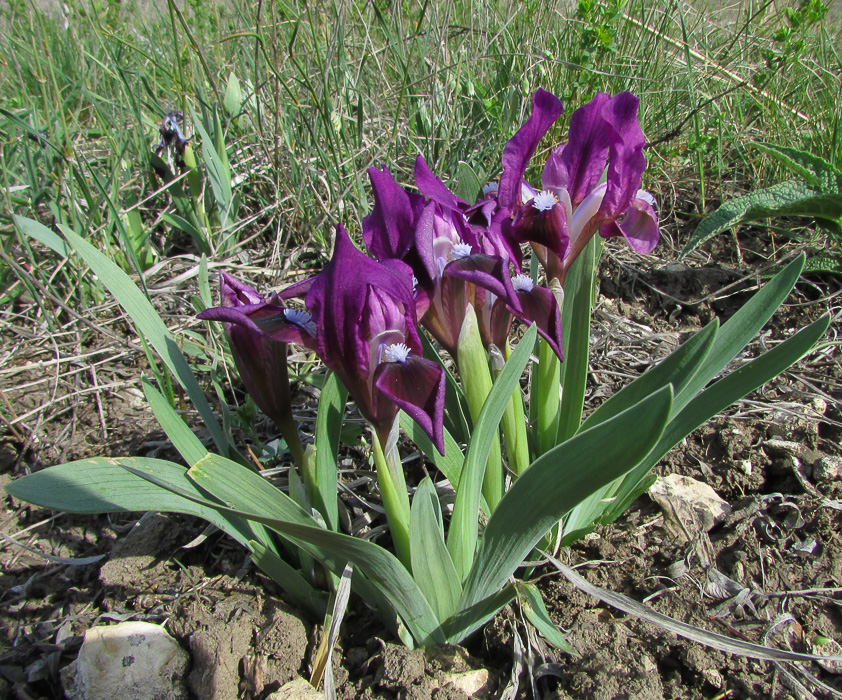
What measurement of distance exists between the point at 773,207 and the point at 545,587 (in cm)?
158

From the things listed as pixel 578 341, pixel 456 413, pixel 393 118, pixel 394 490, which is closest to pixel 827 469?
pixel 578 341

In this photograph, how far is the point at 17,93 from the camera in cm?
351

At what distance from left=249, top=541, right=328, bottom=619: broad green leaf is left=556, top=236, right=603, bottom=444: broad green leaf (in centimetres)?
69

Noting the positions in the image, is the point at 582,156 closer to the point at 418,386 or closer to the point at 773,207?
the point at 418,386

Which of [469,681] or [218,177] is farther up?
[218,177]

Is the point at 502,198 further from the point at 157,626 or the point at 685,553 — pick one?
the point at 157,626

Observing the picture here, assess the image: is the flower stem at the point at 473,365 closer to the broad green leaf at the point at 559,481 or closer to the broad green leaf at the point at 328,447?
the broad green leaf at the point at 559,481

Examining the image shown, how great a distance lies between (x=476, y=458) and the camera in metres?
1.08

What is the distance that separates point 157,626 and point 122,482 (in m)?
0.41

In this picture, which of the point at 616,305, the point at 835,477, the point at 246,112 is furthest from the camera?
the point at 246,112

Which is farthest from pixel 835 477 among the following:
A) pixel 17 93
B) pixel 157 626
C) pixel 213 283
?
pixel 17 93

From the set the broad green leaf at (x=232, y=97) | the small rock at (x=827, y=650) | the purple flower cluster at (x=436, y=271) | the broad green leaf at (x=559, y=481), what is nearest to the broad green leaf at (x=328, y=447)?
the purple flower cluster at (x=436, y=271)

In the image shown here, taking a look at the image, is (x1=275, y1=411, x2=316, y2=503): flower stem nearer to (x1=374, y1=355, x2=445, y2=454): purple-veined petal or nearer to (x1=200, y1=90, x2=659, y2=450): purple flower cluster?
(x1=200, y1=90, x2=659, y2=450): purple flower cluster

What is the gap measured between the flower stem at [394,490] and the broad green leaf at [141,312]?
0.46 meters
